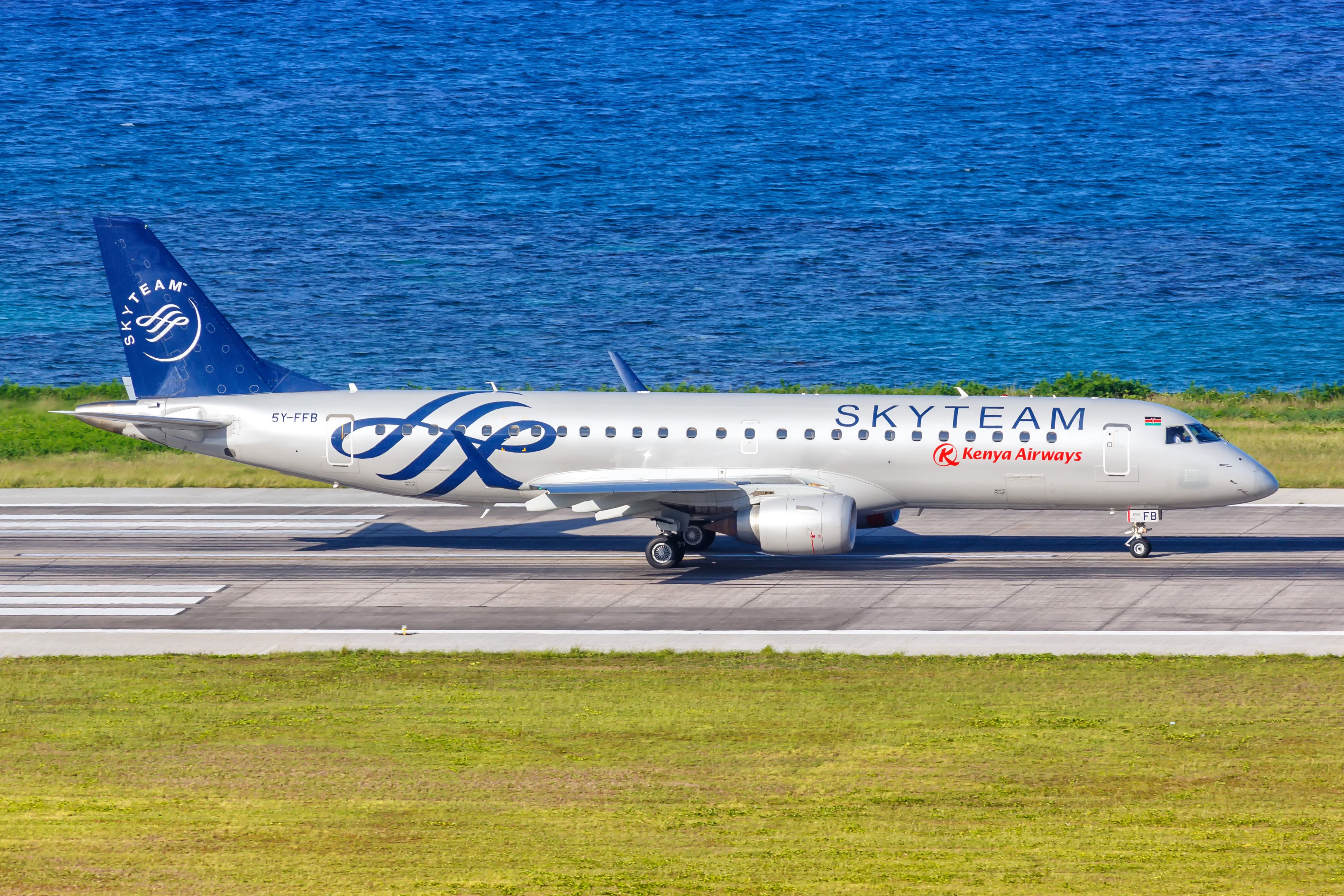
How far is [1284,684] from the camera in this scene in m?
24.0

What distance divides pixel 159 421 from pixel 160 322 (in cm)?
268

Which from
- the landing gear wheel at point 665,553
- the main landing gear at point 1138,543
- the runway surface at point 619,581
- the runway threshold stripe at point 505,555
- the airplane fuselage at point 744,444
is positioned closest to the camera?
the runway surface at point 619,581

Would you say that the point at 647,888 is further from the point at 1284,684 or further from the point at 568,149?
the point at 568,149

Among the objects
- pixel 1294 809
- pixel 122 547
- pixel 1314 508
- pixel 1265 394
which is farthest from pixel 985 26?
pixel 1294 809

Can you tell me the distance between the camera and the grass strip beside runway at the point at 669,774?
16438 millimetres

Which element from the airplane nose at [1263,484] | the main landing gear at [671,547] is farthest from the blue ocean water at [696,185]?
the airplane nose at [1263,484]

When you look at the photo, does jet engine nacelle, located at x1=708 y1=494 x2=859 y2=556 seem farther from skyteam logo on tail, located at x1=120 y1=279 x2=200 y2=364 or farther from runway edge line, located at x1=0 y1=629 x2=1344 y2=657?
skyteam logo on tail, located at x1=120 y1=279 x2=200 y2=364

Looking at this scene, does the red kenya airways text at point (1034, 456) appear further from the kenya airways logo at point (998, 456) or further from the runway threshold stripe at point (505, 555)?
the runway threshold stripe at point (505, 555)

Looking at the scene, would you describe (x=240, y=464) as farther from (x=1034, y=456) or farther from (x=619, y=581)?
(x=1034, y=456)

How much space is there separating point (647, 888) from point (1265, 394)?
5490 centimetres

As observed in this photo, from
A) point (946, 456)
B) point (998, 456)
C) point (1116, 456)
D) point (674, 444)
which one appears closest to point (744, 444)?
point (674, 444)

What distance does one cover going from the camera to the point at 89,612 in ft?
98.8

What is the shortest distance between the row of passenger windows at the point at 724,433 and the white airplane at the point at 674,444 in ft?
0.12

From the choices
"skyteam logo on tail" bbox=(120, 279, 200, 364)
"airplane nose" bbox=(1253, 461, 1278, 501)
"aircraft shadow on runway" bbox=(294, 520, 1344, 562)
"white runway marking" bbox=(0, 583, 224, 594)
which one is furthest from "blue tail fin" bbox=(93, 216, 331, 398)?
"airplane nose" bbox=(1253, 461, 1278, 501)
